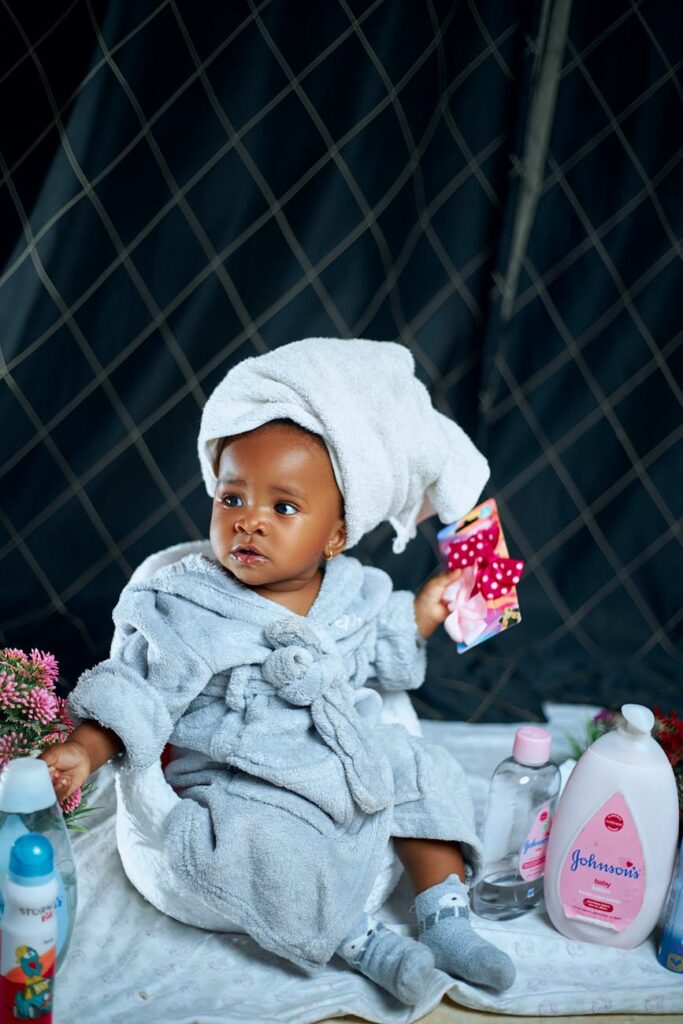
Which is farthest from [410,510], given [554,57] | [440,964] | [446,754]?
[554,57]

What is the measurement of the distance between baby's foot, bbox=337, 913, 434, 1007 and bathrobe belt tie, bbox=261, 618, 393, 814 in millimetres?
130

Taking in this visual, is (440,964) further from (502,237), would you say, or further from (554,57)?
(554,57)

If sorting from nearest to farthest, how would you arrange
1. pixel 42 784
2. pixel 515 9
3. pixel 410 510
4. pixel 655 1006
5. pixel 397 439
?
pixel 42 784
pixel 655 1006
pixel 397 439
pixel 410 510
pixel 515 9

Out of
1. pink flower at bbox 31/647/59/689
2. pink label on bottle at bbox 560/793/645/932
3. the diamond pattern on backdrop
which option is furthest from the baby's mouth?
the diamond pattern on backdrop

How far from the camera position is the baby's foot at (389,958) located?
3.99 ft

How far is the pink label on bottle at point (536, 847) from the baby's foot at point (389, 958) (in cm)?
21

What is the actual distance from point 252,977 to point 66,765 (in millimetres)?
302

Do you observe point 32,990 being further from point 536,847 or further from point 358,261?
point 358,261

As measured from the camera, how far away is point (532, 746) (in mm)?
1388

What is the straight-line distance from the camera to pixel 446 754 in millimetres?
1471

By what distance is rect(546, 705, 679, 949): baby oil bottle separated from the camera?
1337 mm

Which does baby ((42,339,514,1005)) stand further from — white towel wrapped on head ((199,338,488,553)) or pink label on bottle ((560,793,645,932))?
pink label on bottle ((560,793,645,932))

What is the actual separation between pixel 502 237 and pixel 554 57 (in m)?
0.30

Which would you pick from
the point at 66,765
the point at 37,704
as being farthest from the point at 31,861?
the point at 37,704
